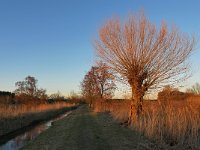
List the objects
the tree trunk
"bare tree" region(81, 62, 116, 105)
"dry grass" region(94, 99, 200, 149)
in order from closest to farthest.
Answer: "dry grass" region(94, 99, 200, 149) < the tree trunk < "bare tree" region(81, 62, 116, 105)

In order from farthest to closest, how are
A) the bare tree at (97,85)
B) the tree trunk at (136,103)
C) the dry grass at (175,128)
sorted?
the bare tree at (97,85)
the tree trunk at (136,103)
the dry grass at (175,128)

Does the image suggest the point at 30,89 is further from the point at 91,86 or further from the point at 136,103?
the point at 136,103

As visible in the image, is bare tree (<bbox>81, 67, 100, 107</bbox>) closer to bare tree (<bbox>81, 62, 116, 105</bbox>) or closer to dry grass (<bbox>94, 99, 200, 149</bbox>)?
bare tree (<bbox>81, 62, 116, 105</bbox>)

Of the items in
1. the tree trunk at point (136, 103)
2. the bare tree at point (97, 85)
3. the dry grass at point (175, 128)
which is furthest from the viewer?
the bare tree at point (97, 85)

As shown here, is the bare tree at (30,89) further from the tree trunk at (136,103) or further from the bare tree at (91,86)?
the tree trunk at (136,103)

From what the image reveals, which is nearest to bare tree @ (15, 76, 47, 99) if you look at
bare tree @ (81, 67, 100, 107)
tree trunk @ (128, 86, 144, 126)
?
bare tree @ (81, 67, 100, 107)

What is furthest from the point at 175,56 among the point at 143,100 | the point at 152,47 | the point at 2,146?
the point at 2,146

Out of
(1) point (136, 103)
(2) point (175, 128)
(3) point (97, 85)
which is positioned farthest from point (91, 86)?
(2) point (175, 128)

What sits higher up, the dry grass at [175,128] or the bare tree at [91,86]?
the bare tree at [91,86]

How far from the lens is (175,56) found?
654 inches

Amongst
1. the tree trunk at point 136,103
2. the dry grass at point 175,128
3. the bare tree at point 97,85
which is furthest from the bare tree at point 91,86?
the dry grass at point 175,128

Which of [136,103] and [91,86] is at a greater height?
[91,86]

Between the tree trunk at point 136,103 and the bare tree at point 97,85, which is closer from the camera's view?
the tree trunk at point 136,103

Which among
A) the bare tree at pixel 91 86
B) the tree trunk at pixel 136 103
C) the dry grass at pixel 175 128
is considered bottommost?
the dry grass at pixel 175 128
